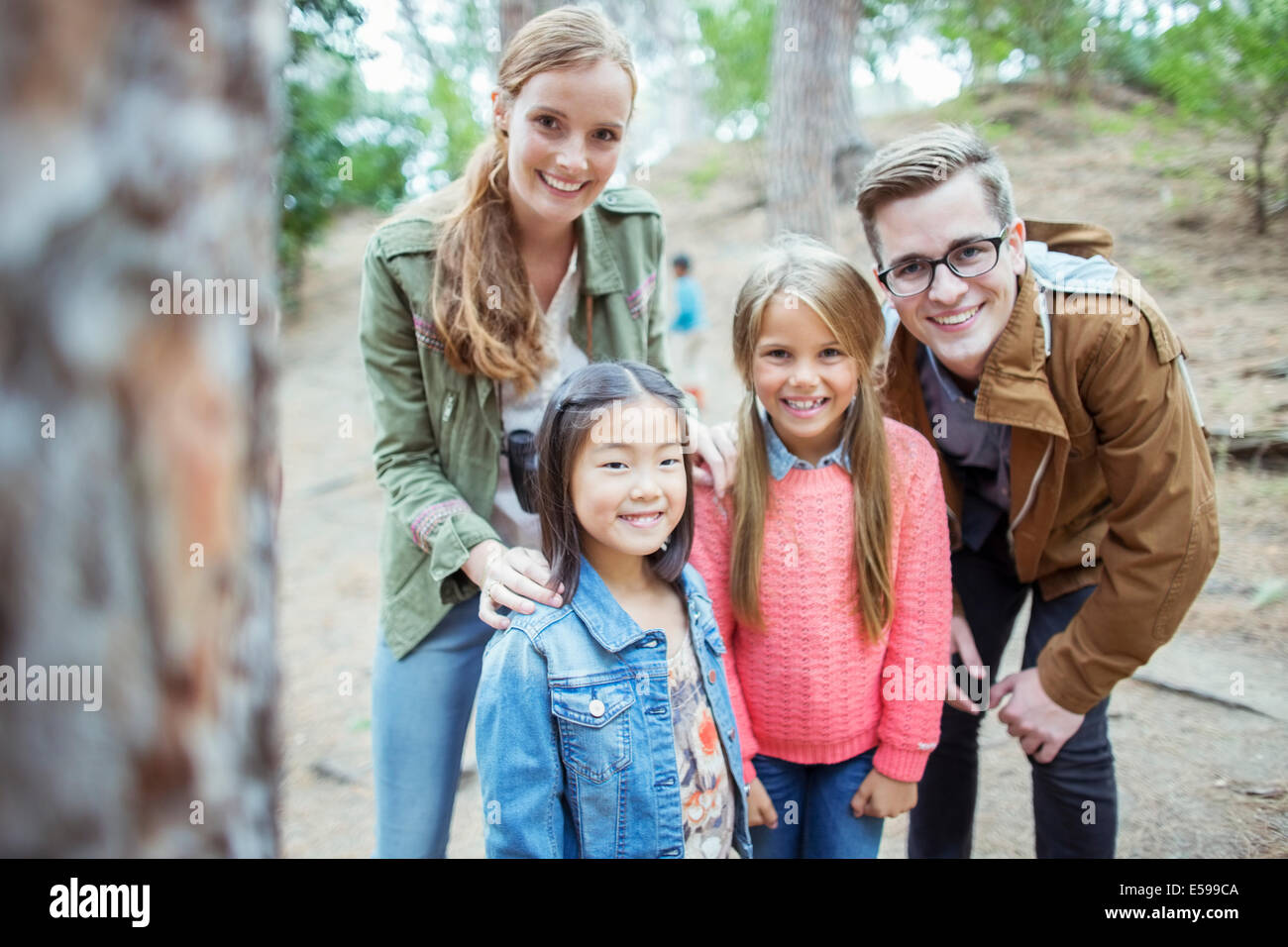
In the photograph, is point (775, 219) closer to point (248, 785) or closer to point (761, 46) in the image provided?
point (248, 785)

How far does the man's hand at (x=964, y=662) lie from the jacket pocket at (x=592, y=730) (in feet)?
3.10

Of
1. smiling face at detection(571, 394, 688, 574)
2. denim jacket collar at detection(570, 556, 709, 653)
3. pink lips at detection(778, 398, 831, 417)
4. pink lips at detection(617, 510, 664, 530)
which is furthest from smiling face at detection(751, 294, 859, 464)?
denim jacket collar at detection(570, 556, 709, 653)

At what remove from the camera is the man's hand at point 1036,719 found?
2.07 metres

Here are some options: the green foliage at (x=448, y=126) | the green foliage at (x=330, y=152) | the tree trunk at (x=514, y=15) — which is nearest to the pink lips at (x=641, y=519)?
the tree trunk at (x=514, y=15)

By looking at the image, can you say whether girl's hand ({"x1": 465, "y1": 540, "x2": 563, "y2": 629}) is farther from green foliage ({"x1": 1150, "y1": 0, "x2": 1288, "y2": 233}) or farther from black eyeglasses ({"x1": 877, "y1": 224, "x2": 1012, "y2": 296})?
green foliage ({"x1": 1150, "y1": 0, "x2": 1288, "y2": 233})

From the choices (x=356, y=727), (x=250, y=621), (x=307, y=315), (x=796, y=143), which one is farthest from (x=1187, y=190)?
(x=307, y=315)

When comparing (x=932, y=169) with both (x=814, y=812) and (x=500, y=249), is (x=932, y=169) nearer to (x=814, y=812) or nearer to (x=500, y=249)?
(x=500, y=249)

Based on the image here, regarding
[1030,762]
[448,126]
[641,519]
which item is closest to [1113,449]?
[1030,762]

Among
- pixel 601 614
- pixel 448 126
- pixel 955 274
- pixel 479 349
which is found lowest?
pixel 601 614

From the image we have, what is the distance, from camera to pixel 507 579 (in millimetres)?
1740

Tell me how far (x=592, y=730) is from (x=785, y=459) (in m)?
0.78

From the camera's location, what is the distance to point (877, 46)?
15.6m

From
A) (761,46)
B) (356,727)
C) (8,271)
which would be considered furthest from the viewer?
(761,46)

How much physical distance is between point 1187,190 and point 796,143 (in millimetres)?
4622
